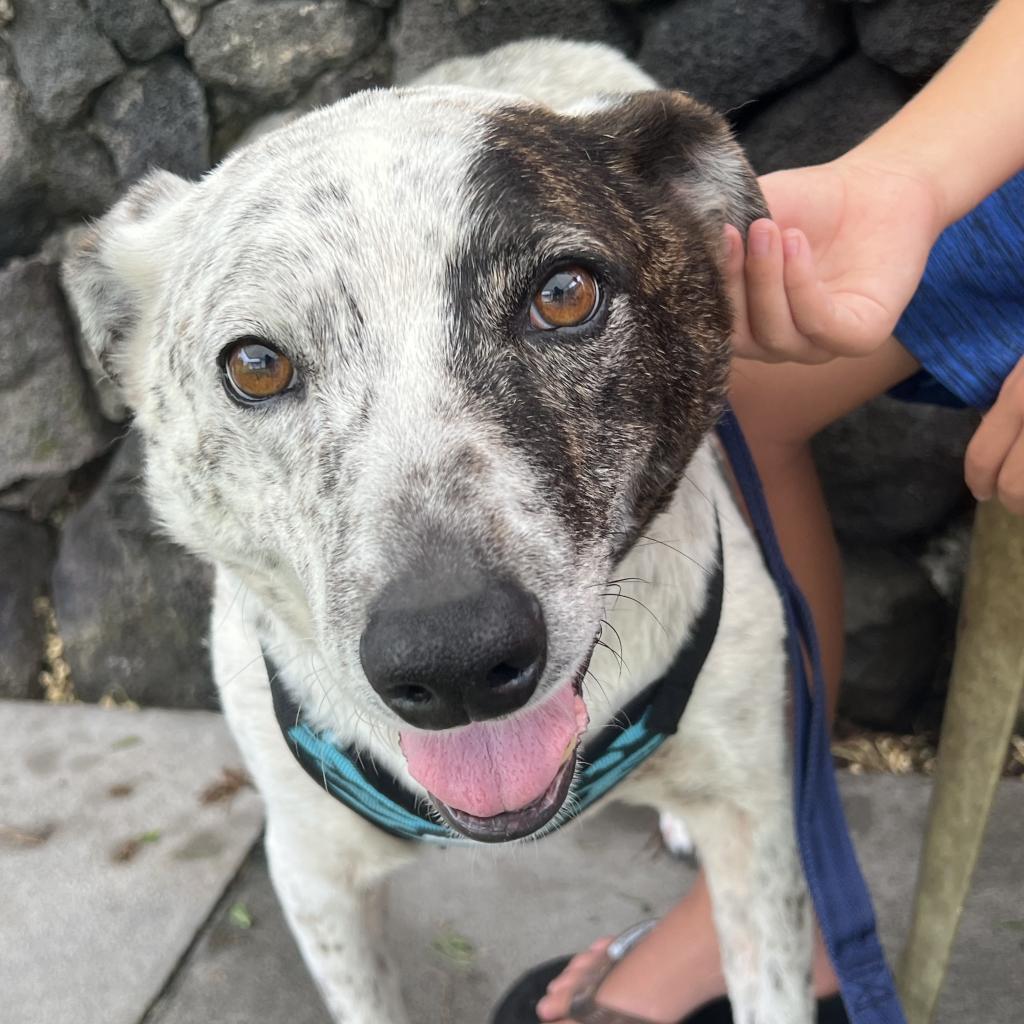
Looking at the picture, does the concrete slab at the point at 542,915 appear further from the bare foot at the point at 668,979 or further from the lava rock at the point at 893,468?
the lava rock at the point at 893,468

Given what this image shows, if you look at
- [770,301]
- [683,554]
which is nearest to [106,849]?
[683,554]

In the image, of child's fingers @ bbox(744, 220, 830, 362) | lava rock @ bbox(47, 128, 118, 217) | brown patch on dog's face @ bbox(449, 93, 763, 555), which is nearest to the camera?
brown patch on dog's face @ bbox(449, 93, 763, 555)

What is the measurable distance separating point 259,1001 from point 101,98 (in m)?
2.34

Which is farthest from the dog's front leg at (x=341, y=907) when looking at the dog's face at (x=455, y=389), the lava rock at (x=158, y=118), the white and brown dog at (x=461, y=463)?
the lava rock at (x=158, y=118)

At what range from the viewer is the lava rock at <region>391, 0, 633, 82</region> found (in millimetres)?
2529

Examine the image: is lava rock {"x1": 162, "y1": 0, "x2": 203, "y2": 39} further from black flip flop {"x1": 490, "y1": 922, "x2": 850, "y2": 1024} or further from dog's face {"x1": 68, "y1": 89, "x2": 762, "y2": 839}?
black flip flop {"x1": 490, "y1": 922, "x2": 850, "y2": 1024}

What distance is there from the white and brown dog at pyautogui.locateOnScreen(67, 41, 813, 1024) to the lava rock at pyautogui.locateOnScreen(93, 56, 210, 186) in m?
1.04

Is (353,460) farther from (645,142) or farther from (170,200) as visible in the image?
(170,200)

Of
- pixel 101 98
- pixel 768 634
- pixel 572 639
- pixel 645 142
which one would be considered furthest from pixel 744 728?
pixel 101 98

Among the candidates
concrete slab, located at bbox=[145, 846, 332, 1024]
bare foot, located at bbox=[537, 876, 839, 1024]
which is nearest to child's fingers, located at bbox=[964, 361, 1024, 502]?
bare foot, located at bbox=[537, 876, 839, 1024]

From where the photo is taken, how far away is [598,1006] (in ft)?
6.88

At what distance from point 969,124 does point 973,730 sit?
38.2 inches

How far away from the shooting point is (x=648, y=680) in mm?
1632

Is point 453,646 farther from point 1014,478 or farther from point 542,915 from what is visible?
point 542,915
